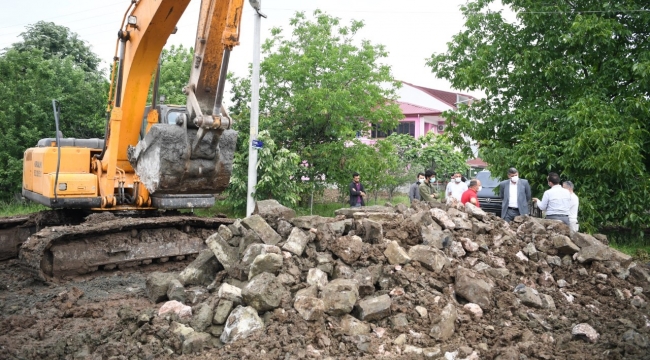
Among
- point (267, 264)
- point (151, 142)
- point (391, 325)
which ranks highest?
point (151, 142)

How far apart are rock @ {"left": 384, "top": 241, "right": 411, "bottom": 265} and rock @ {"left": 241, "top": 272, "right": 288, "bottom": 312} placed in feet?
4.19

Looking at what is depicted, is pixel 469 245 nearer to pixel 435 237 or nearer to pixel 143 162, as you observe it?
pixel 435 237

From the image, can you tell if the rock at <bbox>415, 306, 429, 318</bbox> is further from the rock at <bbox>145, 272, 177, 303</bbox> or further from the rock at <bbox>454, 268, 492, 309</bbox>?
the rock at <bbox>145, 272, 177, 303</bbox>

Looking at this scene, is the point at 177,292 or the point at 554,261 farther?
the point at 554,261

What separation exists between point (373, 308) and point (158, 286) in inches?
101

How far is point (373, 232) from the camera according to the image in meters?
6.59

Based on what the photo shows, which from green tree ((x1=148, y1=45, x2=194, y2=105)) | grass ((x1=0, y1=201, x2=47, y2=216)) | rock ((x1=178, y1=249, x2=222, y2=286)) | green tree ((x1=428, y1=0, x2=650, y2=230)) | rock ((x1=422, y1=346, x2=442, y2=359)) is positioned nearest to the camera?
rock ((x1=422, y1=346, x2=442, y2=359))

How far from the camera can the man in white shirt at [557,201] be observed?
30.0ft

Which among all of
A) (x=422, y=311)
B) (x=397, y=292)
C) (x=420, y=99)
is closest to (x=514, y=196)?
(x=397, y=292)

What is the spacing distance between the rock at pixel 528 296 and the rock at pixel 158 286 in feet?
12.7

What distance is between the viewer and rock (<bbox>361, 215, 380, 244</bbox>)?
6570mm

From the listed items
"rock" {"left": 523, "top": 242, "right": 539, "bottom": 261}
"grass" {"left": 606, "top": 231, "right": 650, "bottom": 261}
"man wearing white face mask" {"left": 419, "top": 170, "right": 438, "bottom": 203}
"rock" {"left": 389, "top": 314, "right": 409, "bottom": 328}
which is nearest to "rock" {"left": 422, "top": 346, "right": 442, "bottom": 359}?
"rock" {"left": 389, "top": 314, "right": 409, "bottom": 328}

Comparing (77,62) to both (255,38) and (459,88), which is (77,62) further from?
(459,88)

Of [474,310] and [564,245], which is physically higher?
[564,245]
